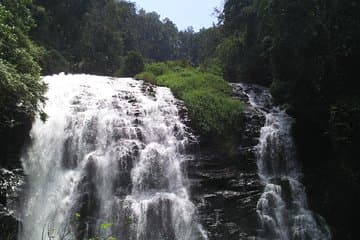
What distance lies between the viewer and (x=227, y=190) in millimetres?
13180

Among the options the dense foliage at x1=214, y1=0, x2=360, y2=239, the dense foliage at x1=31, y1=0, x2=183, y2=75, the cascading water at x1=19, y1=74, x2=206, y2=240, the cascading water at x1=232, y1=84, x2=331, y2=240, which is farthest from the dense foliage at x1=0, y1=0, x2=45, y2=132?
the dense foliage at x1=31, y1=0, x2=183, y2=75

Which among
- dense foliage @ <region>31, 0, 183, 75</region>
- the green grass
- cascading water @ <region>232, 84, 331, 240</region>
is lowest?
cascading water @ <region>232, 84, 331, 240</region>

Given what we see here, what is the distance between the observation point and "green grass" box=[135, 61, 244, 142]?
14922mm

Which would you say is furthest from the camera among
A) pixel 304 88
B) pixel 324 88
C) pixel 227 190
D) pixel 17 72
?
pixel 304 88

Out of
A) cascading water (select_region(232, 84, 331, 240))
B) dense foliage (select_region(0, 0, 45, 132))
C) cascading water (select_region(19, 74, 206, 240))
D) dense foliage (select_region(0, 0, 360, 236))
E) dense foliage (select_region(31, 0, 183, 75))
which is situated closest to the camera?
dense foliage (select_region(0, 0, 45, 132))

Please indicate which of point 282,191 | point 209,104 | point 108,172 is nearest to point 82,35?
point 209,104

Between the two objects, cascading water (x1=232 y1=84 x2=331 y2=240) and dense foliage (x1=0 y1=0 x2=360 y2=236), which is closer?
cascading water (x1=232 y1=84 x2=331 y2=240)

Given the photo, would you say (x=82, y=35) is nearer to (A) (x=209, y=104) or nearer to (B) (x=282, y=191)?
(A) (x=209, y=104)

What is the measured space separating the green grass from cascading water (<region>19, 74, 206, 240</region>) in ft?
2.20

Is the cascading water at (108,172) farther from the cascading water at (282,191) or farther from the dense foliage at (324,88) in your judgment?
the dense foliage at (324,88)

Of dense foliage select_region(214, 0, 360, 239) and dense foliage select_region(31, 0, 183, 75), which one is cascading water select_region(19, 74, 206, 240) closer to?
dense foliage select_region(214, 0, 360, 239)

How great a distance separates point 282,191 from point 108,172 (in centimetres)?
507

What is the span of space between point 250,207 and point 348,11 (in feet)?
23.8

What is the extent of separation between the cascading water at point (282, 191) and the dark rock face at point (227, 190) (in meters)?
0.27
